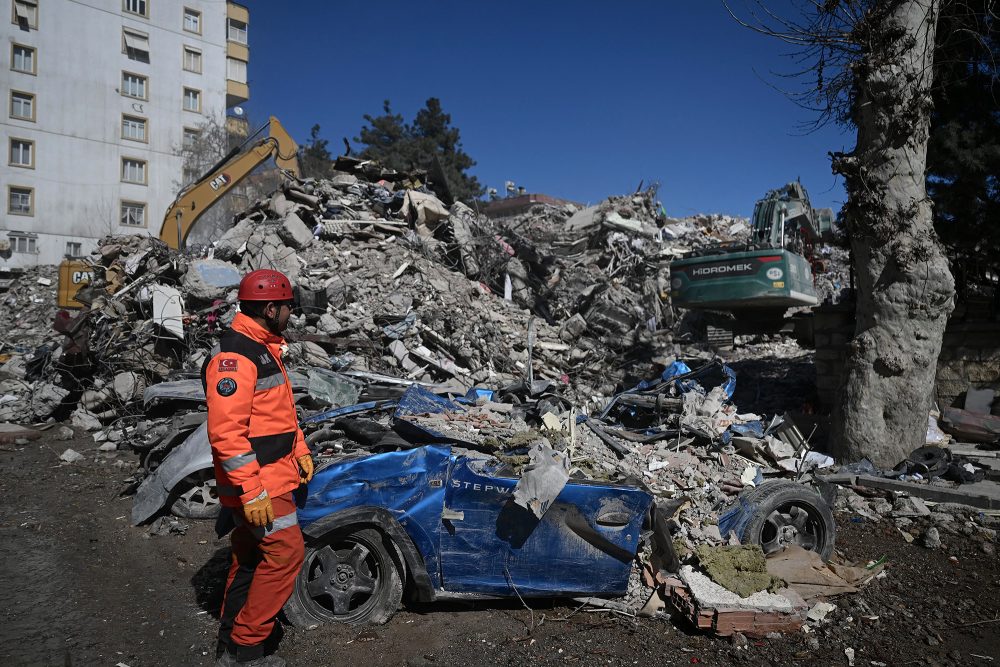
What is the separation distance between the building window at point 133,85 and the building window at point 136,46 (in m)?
0.97

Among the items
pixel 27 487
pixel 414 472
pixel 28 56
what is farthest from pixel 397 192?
pixel 28 56

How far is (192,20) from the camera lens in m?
34.9

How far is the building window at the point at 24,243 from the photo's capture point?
28109 millimetres

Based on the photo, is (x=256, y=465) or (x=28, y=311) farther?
(x=28, y=311)

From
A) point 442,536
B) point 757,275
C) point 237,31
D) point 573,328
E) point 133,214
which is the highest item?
point 237,31

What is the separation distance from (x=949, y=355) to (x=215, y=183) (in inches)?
545

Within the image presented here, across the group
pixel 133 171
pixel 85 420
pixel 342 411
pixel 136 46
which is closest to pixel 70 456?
pixel 85 420

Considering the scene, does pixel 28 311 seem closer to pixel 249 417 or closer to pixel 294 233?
pixel 294 233

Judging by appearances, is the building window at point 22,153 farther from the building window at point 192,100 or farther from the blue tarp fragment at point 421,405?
the blue tarp fragment at point 421,405

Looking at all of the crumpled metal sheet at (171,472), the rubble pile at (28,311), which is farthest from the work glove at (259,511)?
the rubble pile at (28,311)

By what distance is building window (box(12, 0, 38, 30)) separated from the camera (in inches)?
1123

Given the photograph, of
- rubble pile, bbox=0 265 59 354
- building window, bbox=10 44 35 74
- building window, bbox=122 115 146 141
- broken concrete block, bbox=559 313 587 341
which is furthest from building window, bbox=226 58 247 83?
broken concrete block, bbox=559 313 587 341

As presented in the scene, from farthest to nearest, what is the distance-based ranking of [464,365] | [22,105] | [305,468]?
[22,105] → [464,365] → [305,468]

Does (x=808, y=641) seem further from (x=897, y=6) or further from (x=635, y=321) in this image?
(x=635, y=321)
